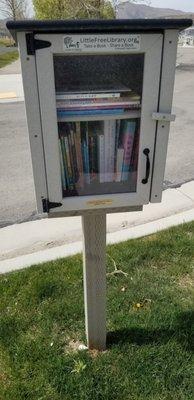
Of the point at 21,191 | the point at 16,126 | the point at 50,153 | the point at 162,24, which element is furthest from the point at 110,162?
the point at 16,126

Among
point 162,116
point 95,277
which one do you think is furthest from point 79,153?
point 95,277

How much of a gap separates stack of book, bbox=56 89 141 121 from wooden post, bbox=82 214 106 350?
582 mm

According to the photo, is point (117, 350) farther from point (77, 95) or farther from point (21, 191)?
point (21, 191)

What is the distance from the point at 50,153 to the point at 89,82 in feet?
1.20

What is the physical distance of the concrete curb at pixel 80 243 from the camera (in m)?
3.36

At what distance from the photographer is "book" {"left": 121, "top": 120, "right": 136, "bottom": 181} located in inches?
73.2

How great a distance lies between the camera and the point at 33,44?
1560mm

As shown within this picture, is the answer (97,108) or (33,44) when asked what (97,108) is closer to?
(97,108)

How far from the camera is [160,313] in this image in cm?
279

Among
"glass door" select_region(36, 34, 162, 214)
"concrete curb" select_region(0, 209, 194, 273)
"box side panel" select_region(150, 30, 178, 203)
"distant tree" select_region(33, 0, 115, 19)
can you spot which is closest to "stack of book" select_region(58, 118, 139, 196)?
"glass door" select_region(36, 34, 162, 214)

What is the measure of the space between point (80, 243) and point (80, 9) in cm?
1530

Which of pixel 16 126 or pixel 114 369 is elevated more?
pixel 114 369

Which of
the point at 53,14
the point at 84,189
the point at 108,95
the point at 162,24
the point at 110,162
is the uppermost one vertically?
the point at 162,24

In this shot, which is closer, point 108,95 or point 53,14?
point 108,95
